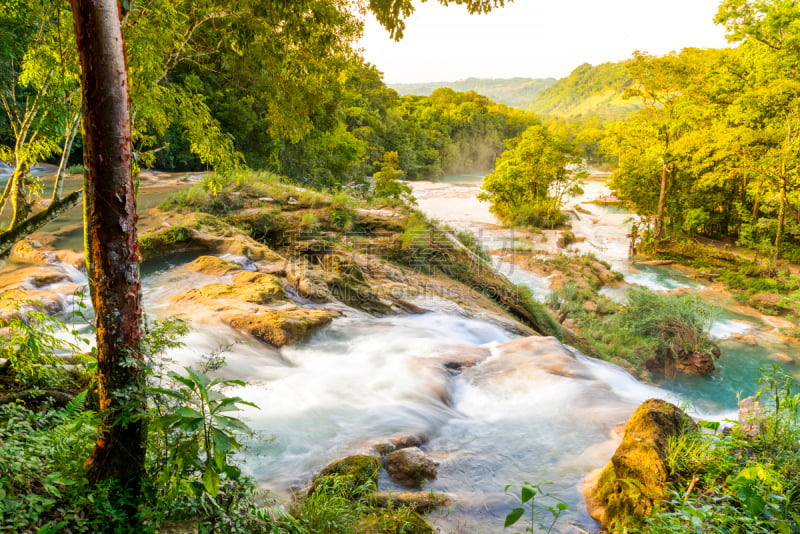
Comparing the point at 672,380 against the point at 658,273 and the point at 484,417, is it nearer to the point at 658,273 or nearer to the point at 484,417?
the point at 484,417

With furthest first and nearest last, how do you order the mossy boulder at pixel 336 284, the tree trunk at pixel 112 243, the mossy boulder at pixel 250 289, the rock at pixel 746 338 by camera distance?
the rock at pixel 746 338, the mossy boulder at pixel 336 284, the mossy boulder at pixel 250 289, the tree trunk at pixel 112 243

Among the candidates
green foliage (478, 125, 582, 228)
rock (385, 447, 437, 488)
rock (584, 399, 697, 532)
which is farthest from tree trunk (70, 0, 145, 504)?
green foliage (478, 125, 582, 228)

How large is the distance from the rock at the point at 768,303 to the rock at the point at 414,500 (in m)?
15.2

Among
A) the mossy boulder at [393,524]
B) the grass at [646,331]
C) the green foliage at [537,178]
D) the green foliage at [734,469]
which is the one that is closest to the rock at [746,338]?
the grass at [646,331]

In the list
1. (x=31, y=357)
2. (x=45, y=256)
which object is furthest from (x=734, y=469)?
(x=45, y=256)

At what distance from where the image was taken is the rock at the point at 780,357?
427 inches

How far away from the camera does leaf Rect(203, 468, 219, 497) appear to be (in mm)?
1941

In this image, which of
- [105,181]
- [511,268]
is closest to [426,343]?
[105,181]

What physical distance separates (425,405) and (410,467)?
1.44 meters

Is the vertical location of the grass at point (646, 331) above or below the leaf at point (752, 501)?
below

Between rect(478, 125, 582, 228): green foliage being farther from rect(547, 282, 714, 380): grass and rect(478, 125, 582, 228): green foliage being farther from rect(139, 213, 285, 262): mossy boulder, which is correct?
rect(139, 213, 285, 262): mossy boulder

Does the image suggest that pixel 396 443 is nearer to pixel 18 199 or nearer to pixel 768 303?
pixel 18 199

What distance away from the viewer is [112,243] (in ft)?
7.00

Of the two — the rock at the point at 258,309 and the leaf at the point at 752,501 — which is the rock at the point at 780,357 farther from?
the leaf at the point at 752,501
